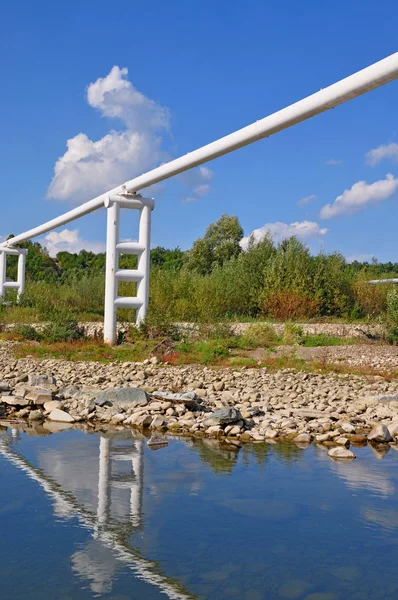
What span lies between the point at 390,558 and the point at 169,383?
7.13 metres

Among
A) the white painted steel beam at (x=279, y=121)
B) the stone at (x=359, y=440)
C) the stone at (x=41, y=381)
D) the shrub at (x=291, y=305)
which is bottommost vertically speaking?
the stone at (x=359, y=440)

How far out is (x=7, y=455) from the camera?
7773mm

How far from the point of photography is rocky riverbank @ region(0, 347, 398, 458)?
8.85 m

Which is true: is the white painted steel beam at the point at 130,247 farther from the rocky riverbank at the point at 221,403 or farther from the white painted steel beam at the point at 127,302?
the rocky riverbank at the point at 221,403

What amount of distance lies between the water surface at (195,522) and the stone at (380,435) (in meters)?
0.45

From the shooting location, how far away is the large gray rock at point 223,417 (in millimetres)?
8914

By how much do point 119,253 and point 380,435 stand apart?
10.8 meters

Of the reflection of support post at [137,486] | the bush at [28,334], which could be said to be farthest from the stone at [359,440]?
the bush at [28,334]

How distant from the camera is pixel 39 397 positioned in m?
10.5

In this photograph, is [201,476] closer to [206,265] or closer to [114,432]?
[114,432]

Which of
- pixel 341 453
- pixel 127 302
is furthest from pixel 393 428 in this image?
pixel 127 302

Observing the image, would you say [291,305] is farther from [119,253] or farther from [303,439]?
[303,439]

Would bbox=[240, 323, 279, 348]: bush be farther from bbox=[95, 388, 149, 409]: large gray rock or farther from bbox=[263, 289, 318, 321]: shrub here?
bbox=[263, 289, 318, 321]: shrub

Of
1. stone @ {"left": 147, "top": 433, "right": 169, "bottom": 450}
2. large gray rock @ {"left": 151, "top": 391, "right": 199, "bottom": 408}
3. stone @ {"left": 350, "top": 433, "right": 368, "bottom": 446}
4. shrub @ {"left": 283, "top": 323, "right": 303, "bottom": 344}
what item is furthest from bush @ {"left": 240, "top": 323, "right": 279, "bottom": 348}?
stone @ {"left": 147, "top": 433, "right": 169, "bottom": 450}
